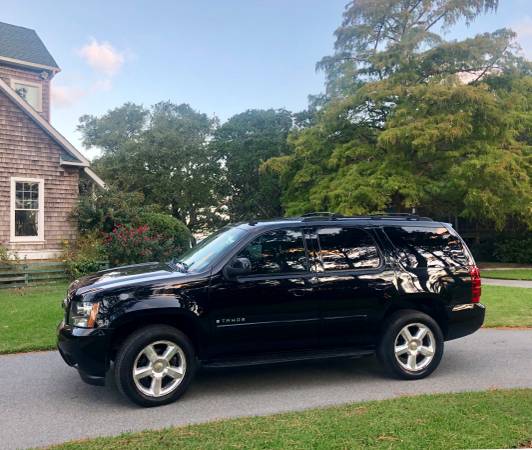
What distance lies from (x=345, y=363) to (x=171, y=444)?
10.9ft

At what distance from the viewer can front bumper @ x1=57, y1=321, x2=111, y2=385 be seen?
5078 mm

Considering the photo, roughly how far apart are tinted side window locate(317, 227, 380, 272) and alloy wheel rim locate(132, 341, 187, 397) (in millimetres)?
1854

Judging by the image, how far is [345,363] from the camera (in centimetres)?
682

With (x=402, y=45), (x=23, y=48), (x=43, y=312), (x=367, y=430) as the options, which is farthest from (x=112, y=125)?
(x=367, y=430)

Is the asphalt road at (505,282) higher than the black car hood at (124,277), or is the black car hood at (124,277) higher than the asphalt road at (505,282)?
the black car hood at (124,277)

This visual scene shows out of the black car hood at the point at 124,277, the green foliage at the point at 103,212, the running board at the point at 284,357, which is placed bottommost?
the running board at the point at 284,357

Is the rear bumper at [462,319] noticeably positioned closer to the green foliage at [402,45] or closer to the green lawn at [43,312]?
the green lawn at [43,312]

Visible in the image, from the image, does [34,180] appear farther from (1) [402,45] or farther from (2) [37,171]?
(1) [402,45]

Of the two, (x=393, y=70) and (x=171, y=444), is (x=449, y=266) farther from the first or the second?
(x=393, y=70)

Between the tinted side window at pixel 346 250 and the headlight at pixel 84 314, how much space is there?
245cm

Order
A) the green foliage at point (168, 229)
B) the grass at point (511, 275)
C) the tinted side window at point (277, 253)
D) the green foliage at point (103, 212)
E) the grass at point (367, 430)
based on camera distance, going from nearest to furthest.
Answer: the grass at point (367, 430), the tinted side window at point (277, 253), the green foliage at point (103, 212), the green foliage at point (168, 229), the grass at point (511, 275)

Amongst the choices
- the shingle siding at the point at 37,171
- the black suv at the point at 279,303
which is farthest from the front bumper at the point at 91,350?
the shingle siding at the point at 37,171

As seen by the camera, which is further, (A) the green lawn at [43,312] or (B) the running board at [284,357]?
(A) the green lawn at [43,312]

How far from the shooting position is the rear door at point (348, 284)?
5777 millimetres
